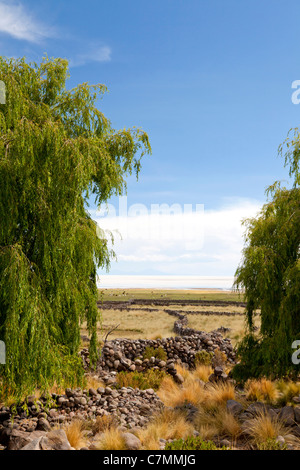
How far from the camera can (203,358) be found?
19.7 meters

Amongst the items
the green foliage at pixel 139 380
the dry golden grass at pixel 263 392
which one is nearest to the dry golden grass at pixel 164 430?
the dry golden grass at pixel 263 392

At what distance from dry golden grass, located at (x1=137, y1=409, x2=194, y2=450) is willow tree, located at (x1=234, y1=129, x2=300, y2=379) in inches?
119

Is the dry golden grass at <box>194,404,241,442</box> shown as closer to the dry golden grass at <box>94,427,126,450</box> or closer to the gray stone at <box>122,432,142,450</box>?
the gray stone at <box>122,432,142,450</box>

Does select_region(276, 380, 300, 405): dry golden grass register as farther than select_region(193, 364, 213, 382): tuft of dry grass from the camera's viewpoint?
No

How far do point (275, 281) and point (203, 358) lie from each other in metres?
9.91

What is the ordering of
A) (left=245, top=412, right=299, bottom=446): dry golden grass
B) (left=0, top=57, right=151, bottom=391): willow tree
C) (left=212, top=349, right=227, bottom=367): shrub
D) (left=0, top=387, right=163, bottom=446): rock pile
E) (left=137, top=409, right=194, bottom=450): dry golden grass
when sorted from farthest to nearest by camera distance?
Answer: (left=212, top=349, right=227, bottom=367): shrub
(left=0, top=387, right=163, bottom=446): rock pile
(left=245, top=412, right=299, bottom=446): dry golden grass
(left=137, top=409, right=194, bottom=450): dry golden grass
(left=0, top=57, right=151, bottom=391): willow tree

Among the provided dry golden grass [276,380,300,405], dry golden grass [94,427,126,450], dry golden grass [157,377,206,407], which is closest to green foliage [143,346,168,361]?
dry golden grass [157,377,206,407]

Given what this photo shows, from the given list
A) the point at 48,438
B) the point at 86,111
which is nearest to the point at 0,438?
the point at 48,438

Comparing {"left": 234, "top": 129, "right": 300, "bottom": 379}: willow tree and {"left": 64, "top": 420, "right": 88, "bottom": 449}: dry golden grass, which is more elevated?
{"left": 234, "top": 129, "right": 300, "bottom": 379}: willow tree

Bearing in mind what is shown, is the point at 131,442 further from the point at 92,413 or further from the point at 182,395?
the point at 182,395

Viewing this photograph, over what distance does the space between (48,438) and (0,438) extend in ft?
5.64

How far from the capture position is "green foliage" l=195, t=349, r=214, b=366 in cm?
1944

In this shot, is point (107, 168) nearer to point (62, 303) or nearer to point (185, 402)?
point (62, 303)
